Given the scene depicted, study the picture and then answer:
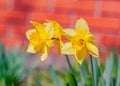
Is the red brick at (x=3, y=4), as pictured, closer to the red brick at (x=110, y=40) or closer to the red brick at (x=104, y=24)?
the red brick at (x=104, y=24)

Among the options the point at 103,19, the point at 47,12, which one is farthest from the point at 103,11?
the point at 47,12

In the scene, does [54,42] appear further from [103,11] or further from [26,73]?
[103,11]

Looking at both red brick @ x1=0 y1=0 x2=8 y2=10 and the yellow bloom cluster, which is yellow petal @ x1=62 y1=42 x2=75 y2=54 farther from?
red brick @ x1=0 y1=0 x2=8 y2=10

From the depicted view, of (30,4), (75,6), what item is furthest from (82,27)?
(30,4)

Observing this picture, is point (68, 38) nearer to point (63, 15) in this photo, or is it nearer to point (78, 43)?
point (78, 43)

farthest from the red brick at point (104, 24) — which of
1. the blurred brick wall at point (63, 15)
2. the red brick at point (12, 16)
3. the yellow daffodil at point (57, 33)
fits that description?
the yellow daffodil at point (57, 33)
